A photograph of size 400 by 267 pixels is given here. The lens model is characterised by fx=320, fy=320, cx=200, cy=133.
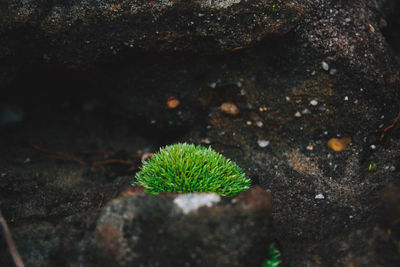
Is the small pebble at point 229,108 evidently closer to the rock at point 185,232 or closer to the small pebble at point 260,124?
the small pebble at point 260,124

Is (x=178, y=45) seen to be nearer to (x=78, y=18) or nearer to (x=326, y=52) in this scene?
(x=78, y=18)

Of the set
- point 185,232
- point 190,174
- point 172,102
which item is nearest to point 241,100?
point 172,102

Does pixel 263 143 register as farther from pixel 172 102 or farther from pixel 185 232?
pixel 185 232

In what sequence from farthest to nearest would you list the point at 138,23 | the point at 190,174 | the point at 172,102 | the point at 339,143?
the point at 172,102
the point at 339,143
the point at 138,23
the point at 190,174

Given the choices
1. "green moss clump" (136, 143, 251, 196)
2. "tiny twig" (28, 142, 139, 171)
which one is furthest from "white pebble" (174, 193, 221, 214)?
"tiny twig" (28, 142, 139, 171)

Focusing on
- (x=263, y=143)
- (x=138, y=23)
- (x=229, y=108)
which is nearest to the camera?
(x=138, y=23)

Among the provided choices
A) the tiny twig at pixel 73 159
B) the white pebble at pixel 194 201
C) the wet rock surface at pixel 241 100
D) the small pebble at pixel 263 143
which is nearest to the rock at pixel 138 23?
the wet rock surface at pixel 241 100
